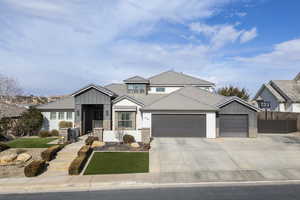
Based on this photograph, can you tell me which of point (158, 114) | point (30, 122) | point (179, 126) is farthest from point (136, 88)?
point (30, 122)

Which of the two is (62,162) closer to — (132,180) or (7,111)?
(132,180)

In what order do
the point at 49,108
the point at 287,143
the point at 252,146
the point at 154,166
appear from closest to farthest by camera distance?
the point at 154,166, the point at 252,146, the point at 287,143, the point at 49,108

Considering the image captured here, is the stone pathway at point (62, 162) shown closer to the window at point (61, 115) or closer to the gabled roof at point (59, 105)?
the window at point (61, 115)

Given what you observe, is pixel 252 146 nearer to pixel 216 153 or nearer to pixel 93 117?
pixel 216 153

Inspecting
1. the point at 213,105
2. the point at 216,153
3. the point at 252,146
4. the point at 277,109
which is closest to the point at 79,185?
the point at 216,153

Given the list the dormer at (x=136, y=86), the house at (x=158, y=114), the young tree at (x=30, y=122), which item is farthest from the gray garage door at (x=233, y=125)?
the young tree at (x=30, y=122)

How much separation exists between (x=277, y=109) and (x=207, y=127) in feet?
62.5

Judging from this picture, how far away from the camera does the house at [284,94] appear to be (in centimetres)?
3122

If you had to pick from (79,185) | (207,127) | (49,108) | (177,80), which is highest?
(177,80)

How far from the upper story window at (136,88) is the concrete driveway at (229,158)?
1186 centimetres

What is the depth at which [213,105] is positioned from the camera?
2288 cm

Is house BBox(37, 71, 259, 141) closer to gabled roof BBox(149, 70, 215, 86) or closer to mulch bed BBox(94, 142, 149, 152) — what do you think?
mulch bed BBox(94, 142, 149, 152)

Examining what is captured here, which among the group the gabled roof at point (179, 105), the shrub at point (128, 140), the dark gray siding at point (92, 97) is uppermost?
the dark gray siding at point (92, 97)

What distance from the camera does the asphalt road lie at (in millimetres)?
8578
